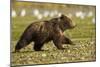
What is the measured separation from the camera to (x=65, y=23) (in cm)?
250

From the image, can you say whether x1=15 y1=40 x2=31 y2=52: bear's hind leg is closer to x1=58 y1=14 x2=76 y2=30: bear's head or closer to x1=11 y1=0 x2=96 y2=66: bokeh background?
x1=11 y1=0 x2=96 y2=66: bokeh background

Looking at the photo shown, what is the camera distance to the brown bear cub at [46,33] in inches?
91.0

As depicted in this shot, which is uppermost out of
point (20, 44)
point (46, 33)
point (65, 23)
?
point (65, 23)

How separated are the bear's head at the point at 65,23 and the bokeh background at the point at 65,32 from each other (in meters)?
0.04

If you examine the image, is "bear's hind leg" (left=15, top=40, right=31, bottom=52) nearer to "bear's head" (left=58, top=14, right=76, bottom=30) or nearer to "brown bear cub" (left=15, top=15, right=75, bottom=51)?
"brown bear cub" (left=15, top=15, right=75, bottom=51)

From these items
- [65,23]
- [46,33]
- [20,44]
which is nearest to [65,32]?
[65,23]

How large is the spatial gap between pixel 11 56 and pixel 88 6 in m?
1.15

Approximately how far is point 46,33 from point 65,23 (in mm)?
283

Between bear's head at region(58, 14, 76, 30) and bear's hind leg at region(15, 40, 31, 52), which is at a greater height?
bear's head at region(58, 14, 76, 30)

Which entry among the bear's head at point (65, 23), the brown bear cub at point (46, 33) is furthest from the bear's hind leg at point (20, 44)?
the bear's head at point (65, 23)

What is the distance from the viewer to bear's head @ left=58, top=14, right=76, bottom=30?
2.47 metres

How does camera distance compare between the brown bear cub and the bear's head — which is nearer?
the brown bear cub

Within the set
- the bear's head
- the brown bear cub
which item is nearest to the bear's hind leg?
the brown bear cub

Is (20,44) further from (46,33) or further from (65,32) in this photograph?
(65,32)
